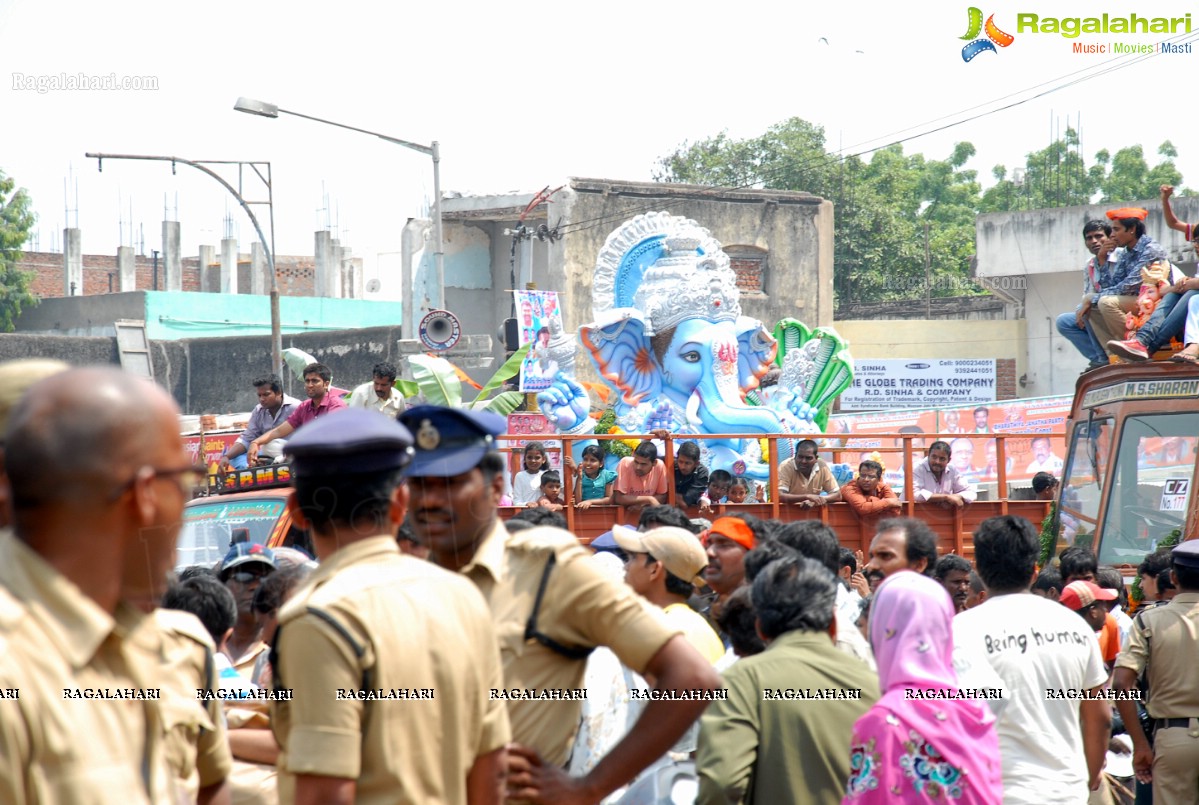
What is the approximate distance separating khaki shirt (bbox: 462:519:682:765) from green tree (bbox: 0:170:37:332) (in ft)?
100

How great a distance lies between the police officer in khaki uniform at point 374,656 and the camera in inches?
92.6

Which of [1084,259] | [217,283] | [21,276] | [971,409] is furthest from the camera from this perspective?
[217,283]

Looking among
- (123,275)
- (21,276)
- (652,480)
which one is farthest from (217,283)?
(652,480)

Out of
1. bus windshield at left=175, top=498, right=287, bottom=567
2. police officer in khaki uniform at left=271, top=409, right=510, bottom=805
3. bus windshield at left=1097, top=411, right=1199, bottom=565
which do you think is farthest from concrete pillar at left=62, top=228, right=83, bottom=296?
police officer in khaki uniform at left=271, top=409, right=510, bottom=805

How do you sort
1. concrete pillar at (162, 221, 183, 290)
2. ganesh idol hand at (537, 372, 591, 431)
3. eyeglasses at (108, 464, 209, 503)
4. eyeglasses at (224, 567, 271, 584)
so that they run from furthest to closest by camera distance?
1. concrete pillar at (162, 221, 183, 290)
2. ganesh idol hand at (537, 372, 591, 431)
3. eyeglasses at (224, 567, 271, 584)
4. eyeglasses at (108, 464, 209, 503)

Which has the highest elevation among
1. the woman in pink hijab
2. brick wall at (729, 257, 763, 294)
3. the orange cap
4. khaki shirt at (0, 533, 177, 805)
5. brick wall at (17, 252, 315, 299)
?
brick wall at (17, 252, 315, 299)

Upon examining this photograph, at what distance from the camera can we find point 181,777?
2.32 m

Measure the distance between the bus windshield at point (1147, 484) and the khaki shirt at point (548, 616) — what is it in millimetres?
7051

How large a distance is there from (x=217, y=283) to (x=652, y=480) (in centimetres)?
4076

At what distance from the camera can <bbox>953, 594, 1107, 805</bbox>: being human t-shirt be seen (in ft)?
A: 15.2

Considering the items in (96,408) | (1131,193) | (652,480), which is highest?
(1131,193)

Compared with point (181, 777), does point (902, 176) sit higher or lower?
higher

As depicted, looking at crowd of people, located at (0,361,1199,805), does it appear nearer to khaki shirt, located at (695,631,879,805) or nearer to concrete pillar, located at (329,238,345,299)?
khaki shirt, located at (695,631,879,805)

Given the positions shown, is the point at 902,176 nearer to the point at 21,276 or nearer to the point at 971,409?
the point at 971,409
